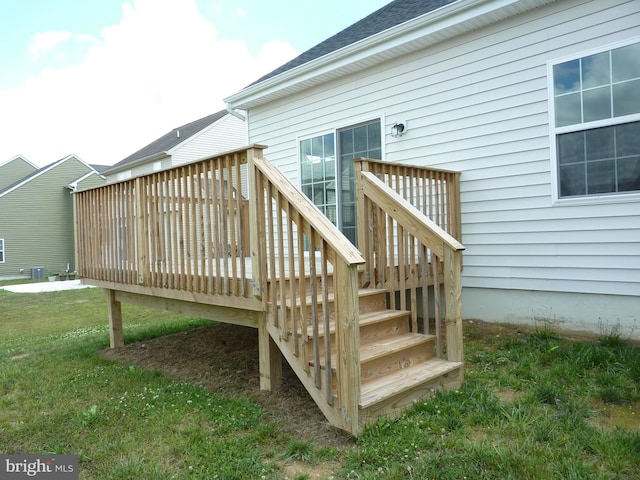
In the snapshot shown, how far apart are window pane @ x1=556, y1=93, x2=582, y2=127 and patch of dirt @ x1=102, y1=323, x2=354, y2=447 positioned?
3507mm

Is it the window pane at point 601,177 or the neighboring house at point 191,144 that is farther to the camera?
the neighboring house at point 191,144

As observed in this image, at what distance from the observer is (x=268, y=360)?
10.9 feet

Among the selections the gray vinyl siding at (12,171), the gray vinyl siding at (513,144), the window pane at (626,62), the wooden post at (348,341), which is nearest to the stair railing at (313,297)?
the wooden post at (348,341)

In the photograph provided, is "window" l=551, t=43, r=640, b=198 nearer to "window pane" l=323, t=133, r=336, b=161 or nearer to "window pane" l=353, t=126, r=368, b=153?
"window pane" l=353, t=126, r=368, b=153

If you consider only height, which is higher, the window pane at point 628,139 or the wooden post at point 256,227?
the window pane at point 628,139

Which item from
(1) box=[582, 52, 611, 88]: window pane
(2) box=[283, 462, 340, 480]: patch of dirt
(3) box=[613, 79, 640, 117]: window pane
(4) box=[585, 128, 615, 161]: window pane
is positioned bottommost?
(2) box=[283, 462, 340, 480]: patch of dirt

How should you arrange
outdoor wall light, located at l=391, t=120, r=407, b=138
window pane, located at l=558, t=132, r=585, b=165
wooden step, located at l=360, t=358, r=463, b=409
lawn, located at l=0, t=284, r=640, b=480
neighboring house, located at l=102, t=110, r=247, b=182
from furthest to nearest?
neighboring house, located at l=102, t=110, r=247, b=182 < outdoor wall light, located at l=391, t=120, r=407, b=138 < window pane, located at l=558, t=132, r=585, b=165 < wooden step, located at l=360, t=358, r=463, b=409 < lawn, located at l=0, t=284, r=640, b=480

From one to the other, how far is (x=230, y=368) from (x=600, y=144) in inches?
156

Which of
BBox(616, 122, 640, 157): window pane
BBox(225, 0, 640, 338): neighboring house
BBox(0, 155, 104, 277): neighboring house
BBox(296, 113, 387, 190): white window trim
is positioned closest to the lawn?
BBox(225, 0, 640, 338): neighboring house

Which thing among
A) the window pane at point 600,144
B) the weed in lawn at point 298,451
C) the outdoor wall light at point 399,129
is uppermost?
the outdoor wall light at point 399,129

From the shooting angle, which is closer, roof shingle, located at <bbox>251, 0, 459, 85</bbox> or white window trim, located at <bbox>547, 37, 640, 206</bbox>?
white window trim, located at <bbox>547, 37, 640, 206</bbox>

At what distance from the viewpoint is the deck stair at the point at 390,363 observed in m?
2.72

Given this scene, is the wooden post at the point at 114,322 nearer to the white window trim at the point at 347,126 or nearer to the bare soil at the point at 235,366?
the bare soil at the point at 235,366

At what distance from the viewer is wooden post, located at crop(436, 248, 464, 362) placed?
3156 mm
